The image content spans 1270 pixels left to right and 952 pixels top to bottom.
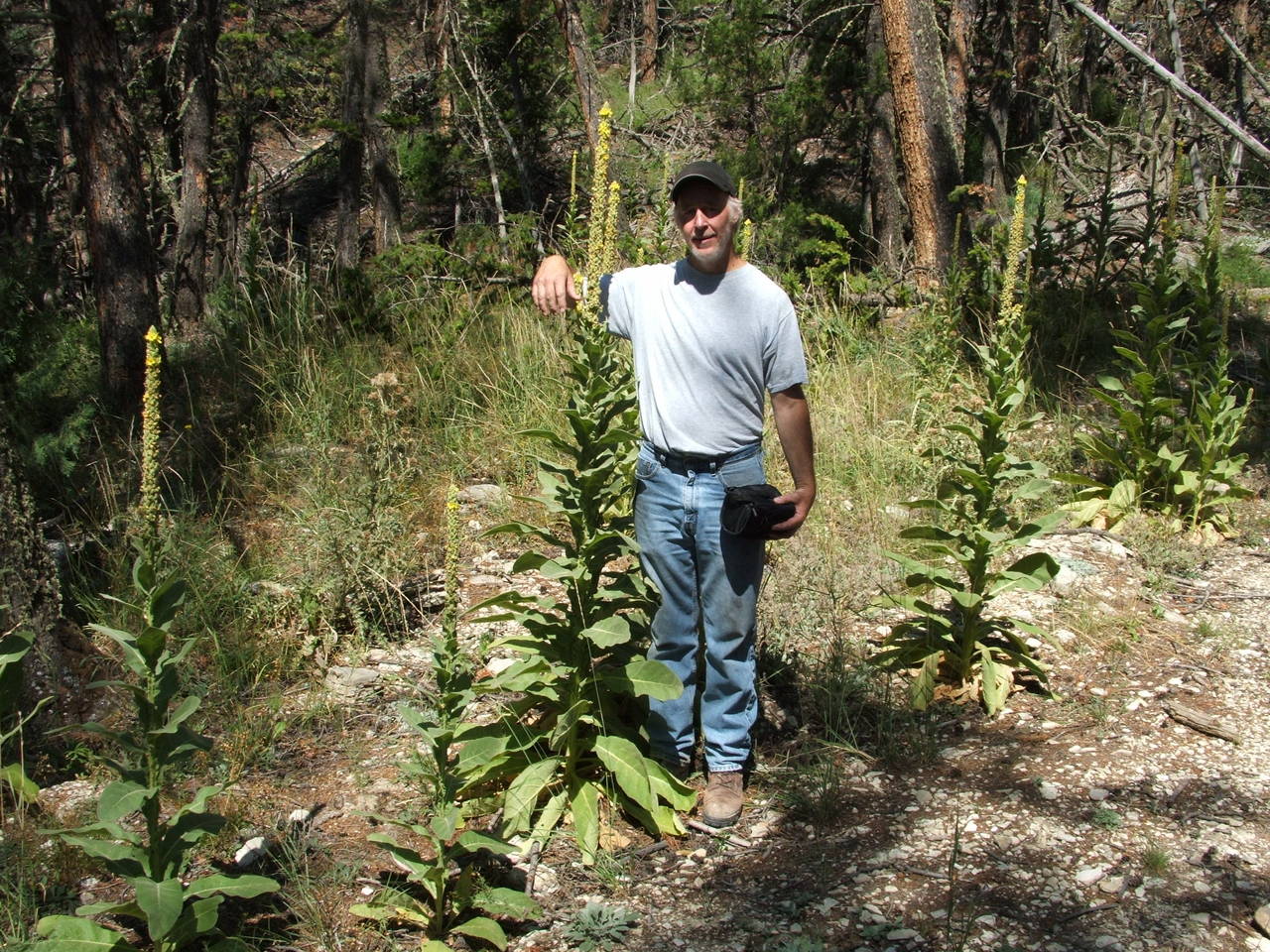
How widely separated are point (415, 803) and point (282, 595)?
67.5 inches

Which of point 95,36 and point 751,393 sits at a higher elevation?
point 95,36

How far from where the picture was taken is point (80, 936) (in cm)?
285

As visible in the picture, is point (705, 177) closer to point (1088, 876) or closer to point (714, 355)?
point (714, 355)

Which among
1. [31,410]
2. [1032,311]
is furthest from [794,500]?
[1032,311]

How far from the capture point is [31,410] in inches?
268

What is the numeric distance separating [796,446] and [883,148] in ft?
29.8

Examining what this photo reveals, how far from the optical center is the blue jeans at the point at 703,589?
3695 millimetres

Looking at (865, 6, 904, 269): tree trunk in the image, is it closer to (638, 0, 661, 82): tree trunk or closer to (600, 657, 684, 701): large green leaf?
(600, 657, 684, 701): large green leaf

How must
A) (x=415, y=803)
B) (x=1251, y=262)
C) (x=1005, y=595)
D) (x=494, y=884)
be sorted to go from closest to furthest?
(x=494, y=884) < (x=415, y=803) < (x=1005, y=595) < (x=1251, y=262)

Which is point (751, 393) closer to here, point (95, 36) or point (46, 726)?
point (46, 726)

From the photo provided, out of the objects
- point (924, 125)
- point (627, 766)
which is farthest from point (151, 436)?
point (924, 125)

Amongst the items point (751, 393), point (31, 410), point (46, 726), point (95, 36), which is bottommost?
point (46, 726)

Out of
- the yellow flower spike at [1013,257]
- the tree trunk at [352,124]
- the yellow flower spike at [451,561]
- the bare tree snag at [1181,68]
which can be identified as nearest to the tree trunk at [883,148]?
the bare tree snag at [1181,68]

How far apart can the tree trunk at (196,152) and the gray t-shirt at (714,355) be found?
10.0 metres
